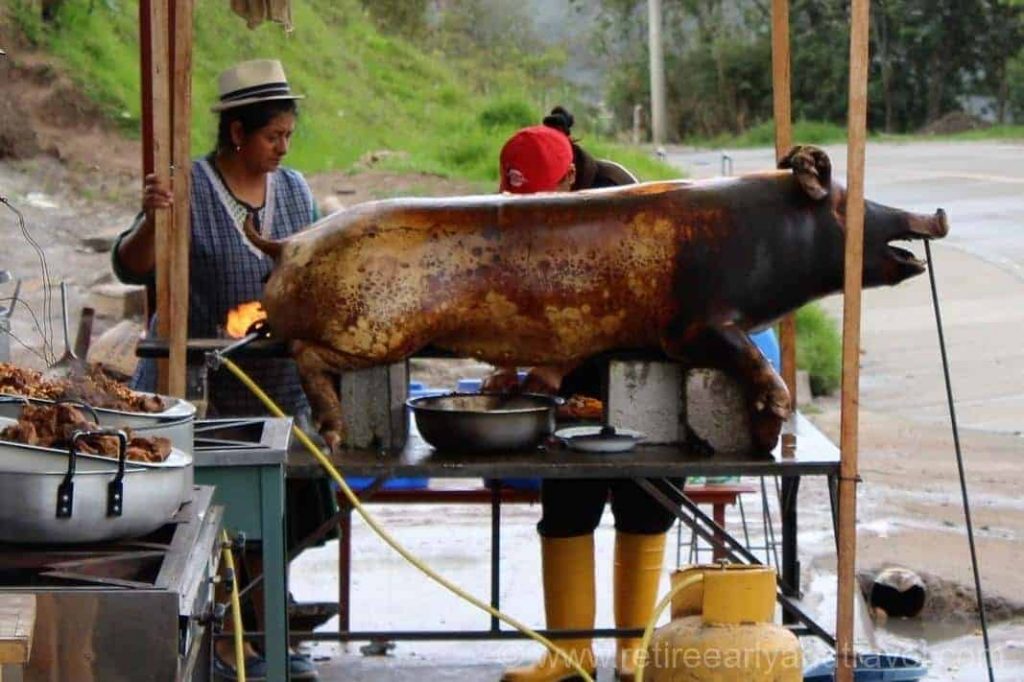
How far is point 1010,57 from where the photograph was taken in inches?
1362

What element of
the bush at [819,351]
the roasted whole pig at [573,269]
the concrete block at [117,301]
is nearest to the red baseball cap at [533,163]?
the roasted whole pig at [573,269]

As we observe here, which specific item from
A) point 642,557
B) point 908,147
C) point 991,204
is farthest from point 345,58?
point 642,557

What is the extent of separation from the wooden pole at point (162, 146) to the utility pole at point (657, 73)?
25.6 meters

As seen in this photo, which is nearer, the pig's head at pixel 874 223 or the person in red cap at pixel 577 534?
the pig's head at pixel 874 223

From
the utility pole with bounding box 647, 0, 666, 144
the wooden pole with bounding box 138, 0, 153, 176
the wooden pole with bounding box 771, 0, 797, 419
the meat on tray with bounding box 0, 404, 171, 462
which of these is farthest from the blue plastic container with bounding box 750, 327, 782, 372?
the utility pole with bounding box 647, 0, 666, 144

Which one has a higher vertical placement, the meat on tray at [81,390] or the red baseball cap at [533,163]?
the red baseball cap at [533,163]

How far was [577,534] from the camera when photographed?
4.95 meters

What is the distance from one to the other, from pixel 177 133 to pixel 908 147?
26.6 metres

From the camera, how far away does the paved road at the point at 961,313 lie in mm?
10266

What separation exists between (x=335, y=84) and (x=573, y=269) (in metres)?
16.6

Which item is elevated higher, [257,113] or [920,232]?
[257,113]

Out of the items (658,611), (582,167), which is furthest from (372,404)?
(582,167)

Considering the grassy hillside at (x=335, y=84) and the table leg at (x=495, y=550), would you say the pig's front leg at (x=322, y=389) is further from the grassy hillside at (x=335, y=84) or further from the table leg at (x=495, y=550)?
the grassy hillside at (x=335, y=84)

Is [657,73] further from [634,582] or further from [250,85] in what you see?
[634,582]
